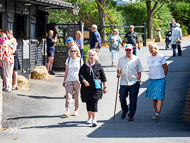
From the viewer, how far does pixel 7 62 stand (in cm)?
1250

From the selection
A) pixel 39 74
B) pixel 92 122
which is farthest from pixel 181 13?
pixel 92 122

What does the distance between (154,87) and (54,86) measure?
5506 millimetres

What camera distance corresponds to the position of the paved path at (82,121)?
7609mm

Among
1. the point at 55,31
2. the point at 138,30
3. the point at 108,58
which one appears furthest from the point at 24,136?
the point at 138,30

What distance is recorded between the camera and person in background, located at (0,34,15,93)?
39.5ft

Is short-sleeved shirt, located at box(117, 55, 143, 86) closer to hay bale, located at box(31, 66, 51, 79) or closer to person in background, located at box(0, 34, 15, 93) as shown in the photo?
person in background, located at box(0, 34, 15, 93)

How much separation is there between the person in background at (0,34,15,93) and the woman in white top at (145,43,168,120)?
15.2 feet

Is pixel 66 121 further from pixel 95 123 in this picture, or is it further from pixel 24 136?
pixel 24 136

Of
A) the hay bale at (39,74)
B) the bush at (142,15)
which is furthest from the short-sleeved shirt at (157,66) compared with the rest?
the bush at (142,15)

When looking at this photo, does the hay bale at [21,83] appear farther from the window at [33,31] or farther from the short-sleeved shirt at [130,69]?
the short-sleeved shirt at [130,69]

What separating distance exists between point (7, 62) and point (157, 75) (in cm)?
512

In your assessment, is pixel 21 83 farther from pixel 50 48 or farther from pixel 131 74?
pixel 131 74

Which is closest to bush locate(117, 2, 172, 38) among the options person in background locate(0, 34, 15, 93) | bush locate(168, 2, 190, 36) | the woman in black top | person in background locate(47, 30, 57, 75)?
bush locate(168, 2, 190, 36)

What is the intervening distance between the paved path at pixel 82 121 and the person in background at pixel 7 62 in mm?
394
